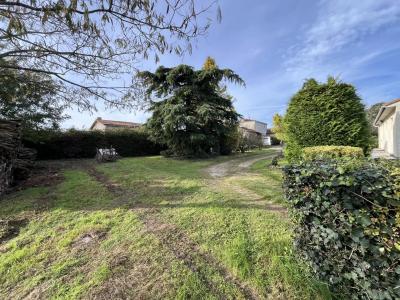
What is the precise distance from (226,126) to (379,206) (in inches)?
→ 568

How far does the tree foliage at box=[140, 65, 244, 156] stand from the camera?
1459 centimetres

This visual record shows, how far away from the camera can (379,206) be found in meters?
1.79

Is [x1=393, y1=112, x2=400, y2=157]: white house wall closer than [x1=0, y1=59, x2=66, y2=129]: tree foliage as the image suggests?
No

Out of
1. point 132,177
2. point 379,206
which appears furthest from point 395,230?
point 132,177

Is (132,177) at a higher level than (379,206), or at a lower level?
lower

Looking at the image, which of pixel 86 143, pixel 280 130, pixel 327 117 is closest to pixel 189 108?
pixel 280 130

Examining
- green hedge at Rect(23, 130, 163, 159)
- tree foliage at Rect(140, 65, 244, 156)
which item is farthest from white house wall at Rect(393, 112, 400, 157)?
green hedge at Rect(23, 130, 163, 159)

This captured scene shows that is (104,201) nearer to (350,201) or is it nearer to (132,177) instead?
(132,177)

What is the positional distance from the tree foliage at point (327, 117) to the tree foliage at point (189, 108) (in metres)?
6.89

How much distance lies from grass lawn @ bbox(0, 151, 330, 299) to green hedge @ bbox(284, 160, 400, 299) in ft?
1.28

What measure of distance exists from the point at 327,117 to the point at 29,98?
10994 millimetres

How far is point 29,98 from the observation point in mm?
9258

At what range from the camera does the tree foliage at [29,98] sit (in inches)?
249

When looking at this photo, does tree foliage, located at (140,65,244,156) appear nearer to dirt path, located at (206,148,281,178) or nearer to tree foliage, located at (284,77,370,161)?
dirt path, located at (206,148,281,178)
